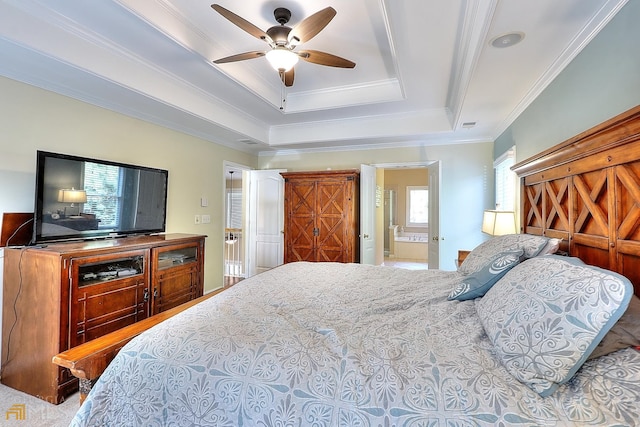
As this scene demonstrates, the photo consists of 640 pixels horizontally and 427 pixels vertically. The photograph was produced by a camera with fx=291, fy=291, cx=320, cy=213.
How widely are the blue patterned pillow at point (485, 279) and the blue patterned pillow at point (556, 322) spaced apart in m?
0.41

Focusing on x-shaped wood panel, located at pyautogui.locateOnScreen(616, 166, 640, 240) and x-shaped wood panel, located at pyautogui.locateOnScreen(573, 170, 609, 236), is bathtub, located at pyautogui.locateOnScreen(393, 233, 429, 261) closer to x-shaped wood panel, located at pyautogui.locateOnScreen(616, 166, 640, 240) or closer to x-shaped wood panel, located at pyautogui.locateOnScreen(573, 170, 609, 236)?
x-shaped wood panel, located at pyautogui.locateOnScreen(573, 170, 609, 236)

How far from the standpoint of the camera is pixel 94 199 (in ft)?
8.67

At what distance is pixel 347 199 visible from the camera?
4566 millimetres

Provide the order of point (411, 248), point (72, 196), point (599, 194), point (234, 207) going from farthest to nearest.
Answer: point (234, 207) → point (411, 248) → point (72, 196) → point (599, 194)

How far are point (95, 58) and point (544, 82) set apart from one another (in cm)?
361

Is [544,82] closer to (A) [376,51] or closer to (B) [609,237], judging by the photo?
(A) [376,51]

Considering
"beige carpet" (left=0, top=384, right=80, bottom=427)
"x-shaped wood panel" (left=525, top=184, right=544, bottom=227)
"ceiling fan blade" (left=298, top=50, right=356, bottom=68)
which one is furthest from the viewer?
"ceiling fan blade" (left=298, top=50, right=356, bottom=68)

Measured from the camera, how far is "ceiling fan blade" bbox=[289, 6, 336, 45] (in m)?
1.81

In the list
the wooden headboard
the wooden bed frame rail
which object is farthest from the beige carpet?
the wooden headboard

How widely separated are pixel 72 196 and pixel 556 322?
3258 millimetres

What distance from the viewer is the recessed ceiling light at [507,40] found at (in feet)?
5.93

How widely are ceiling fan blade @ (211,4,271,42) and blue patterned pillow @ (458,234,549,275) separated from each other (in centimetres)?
214

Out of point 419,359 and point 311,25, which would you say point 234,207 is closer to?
point 311,25

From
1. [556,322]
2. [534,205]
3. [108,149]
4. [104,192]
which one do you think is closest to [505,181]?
[534,205]
